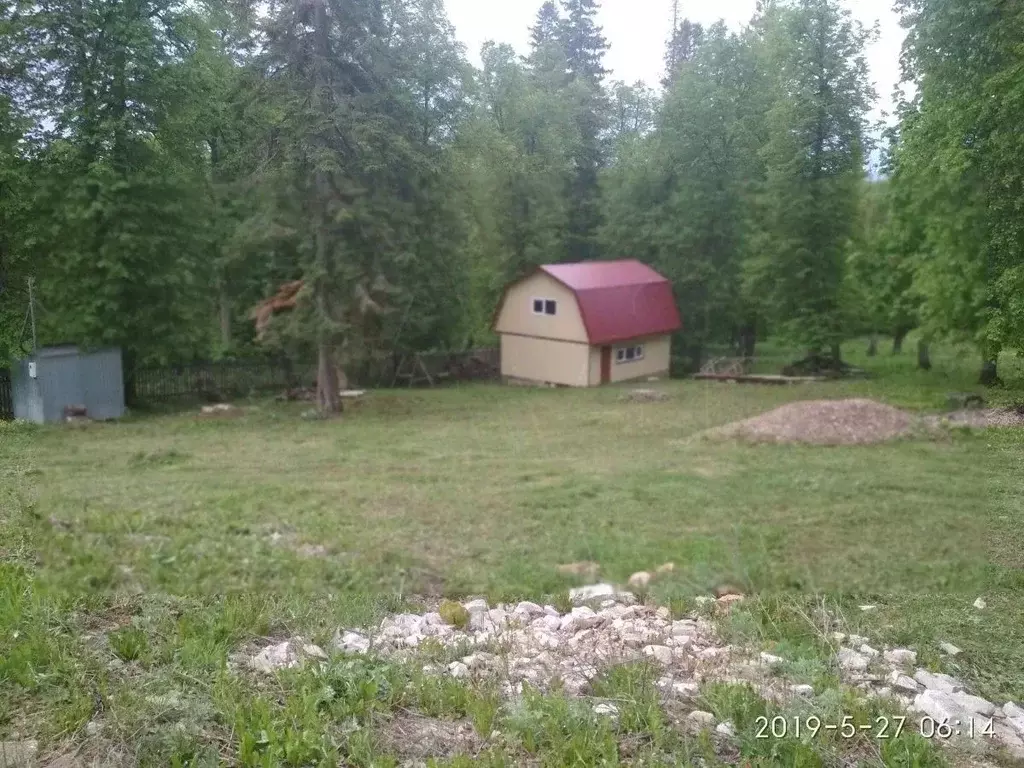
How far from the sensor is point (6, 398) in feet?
24.9

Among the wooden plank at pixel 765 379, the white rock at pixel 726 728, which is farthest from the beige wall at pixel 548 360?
the white rock at pixel 726 728

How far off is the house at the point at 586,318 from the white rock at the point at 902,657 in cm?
1387

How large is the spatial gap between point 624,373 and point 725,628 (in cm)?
1426

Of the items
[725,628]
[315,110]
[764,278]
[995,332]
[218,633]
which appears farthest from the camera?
[764,278]

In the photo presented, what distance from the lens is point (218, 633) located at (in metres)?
3.59

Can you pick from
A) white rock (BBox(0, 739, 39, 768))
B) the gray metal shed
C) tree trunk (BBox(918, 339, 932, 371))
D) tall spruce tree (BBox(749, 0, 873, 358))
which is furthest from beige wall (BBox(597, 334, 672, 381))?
white rock (BBox(0, 739, 39, 768))

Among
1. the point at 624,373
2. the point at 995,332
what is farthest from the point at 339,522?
the point at 624,373

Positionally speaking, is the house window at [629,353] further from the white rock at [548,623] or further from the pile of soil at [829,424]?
the white rock at [548,623]

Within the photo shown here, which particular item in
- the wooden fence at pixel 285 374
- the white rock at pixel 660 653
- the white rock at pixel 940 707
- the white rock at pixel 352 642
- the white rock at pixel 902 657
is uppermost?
the wooden fence at pixel 285 374

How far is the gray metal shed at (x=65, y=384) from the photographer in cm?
757

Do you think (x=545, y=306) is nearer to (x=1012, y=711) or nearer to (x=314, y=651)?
(x=314, y=651)

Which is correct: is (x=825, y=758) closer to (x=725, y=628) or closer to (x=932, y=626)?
(x=725, y=628)

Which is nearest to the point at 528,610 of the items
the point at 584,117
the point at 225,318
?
the point at 584,117

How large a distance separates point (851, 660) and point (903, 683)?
9.0 inches
